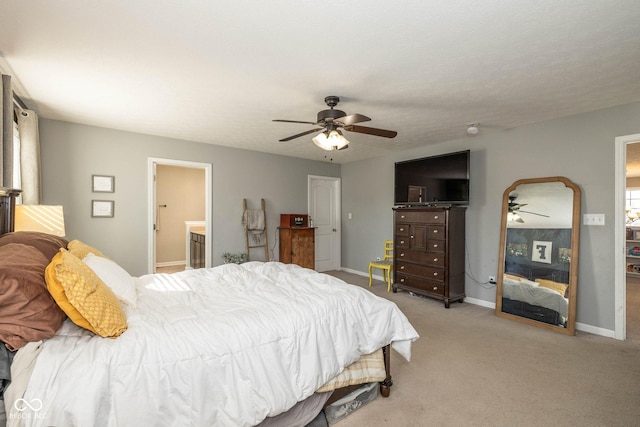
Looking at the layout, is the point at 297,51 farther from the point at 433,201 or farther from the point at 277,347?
the point at 433,201

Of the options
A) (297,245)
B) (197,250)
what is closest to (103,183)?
(197,250)

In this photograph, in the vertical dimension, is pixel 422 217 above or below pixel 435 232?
above

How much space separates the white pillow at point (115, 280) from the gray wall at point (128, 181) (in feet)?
7.87

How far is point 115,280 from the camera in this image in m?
1.85

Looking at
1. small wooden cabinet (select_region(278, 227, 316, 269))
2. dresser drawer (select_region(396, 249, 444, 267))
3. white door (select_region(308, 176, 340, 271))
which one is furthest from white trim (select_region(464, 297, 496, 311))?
white door (select_region(308, 176, 340, 271))

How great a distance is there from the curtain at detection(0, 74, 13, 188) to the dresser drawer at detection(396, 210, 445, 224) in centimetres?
440

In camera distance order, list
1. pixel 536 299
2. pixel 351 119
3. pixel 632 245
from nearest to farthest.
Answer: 1. pixel 351 119
2. pixel 536 299
3. pixel 632 245

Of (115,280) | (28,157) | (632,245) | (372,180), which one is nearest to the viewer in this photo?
(115,280)

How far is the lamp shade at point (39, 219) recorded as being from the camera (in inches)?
87.7

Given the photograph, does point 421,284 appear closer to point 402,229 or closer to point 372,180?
point 402,229

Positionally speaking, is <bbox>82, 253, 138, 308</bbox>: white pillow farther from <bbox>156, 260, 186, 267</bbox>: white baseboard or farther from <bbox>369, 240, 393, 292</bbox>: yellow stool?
<bbox>156, 260, 186, 267</bbox>: white baseboard

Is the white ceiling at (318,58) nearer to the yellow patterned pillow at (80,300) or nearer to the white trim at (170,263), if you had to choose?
the yellow patterned pillow at (80,300)

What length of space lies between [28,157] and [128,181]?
3.79 feet

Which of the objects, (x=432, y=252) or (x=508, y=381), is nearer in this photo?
(x=508, y=381)
